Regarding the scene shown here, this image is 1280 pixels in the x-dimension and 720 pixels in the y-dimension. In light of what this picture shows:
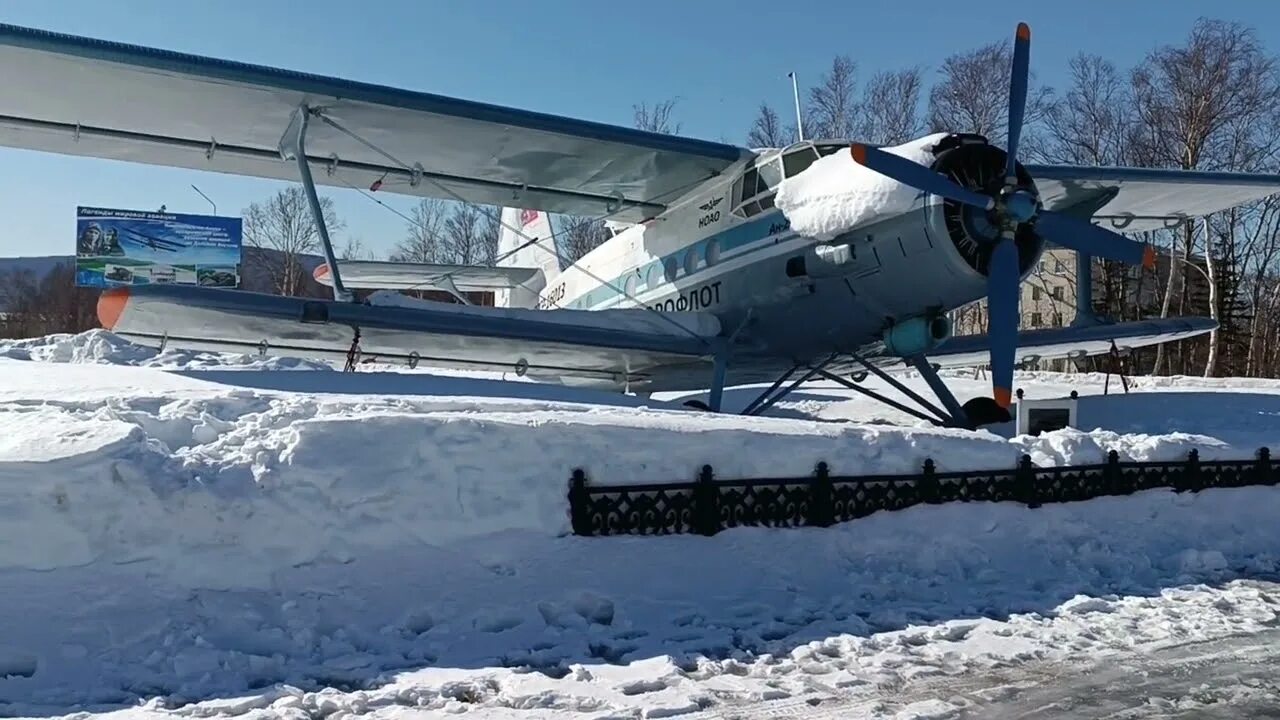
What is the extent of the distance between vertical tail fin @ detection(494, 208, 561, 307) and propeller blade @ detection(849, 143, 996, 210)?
10564mm

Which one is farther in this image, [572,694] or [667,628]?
[667,628]

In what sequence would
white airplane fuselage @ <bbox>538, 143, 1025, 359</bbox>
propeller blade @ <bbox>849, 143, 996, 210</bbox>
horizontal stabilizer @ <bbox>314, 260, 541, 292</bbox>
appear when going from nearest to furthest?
propeller blade @ <bbox>849, 143, 996, 210</bbox> → white airplane fuselage @ <bbox>538, 143, 1025, 359</bbox> → horizontal stabilizer @ <bbox>314, 260, 541, 292</bbox>

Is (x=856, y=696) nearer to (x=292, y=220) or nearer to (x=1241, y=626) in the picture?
(x=1241, y=626)

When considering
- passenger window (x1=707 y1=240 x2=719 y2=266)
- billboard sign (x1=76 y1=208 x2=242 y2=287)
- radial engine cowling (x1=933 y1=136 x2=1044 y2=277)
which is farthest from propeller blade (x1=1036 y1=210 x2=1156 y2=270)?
billboard sign (x1=76 y1=208 x2=242 y2=287)

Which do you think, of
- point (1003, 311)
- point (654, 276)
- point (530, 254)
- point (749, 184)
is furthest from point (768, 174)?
point (530, 254)

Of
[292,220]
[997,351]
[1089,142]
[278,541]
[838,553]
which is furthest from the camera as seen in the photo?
[292,220]

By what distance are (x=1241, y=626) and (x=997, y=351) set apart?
16.6 ft

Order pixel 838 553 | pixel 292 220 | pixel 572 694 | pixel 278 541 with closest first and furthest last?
pixel 572 694, pixel 278 541, pixel 838 553, pixel 292 220

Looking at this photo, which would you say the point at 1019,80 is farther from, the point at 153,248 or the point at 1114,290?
the point at 153,248

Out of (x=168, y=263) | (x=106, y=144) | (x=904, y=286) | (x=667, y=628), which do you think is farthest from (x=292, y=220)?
(x=667, y=628)

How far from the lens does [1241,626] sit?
21.4 ft

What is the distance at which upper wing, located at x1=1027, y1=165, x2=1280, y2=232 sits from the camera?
14656mm

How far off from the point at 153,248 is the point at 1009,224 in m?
44.5

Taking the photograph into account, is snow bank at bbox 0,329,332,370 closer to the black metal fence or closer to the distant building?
the black metal fence
